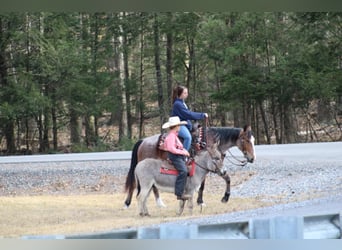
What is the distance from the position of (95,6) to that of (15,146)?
1.43m

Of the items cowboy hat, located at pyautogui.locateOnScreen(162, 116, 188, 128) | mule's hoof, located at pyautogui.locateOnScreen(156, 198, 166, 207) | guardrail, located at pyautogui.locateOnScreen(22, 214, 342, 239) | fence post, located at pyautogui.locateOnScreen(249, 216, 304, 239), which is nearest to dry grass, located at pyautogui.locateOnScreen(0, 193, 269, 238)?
mule's hoof, located at pyautogui.locateOnScreen(156, 198, 166, 207)

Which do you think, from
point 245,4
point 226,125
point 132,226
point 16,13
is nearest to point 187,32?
point 245,4

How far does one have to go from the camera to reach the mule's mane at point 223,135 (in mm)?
5766

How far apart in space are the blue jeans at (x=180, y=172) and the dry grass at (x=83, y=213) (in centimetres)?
11

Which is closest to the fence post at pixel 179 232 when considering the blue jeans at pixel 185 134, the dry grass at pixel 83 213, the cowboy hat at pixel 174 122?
the dry grass at pixel 83 213

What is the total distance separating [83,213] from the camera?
5.75m

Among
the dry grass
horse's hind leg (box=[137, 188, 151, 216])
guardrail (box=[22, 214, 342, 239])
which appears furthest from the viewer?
horse's hind leg (box=[137, 188, 151, 216])

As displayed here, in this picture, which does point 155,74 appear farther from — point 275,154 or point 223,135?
point 275,154

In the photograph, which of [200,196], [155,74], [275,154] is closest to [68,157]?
[155,74]

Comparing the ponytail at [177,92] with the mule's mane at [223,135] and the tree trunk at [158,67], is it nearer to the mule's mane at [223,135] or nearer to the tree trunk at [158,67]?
the tree trunk at [158,67]

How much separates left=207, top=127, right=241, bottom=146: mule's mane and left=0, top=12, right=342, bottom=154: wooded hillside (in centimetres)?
23

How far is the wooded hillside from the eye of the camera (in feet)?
20.7

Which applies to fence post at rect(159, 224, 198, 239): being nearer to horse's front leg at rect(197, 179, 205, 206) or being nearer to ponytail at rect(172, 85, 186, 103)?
horse's front leg at rect(197, 179, 205, 206)

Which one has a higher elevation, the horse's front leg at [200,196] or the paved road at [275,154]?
the paved road at [275,154]
